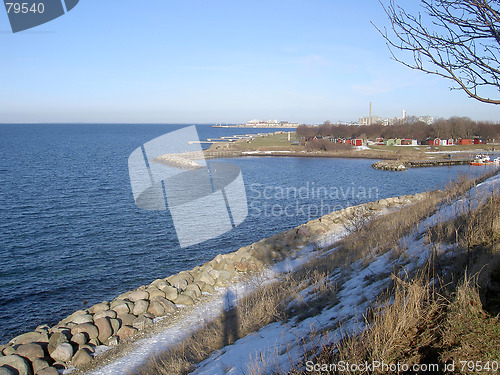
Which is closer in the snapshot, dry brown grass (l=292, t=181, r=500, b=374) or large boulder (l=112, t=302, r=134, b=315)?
dry brown grass (l=292, t=181, r=500, b=374)

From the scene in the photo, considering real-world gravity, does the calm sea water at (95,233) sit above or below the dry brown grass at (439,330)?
below

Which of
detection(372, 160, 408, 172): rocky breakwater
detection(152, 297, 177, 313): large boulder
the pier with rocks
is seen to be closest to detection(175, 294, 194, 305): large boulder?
detection(152, 297, 177, 313): large boulder

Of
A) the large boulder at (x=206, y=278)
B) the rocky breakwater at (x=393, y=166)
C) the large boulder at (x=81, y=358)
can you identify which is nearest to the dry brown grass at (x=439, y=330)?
the large boulder at (x=81, y=358)

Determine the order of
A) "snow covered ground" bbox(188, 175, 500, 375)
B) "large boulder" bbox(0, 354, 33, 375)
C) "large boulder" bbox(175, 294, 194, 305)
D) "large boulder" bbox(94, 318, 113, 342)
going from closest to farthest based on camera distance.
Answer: "snow covered ground" bbox(188, 175, 500, 375) < "large boulder" bbox(0, 354, 33, 375) < "large boulder" bbox(94, 318, 113, 342) < "large boulder" bbox(175, 294, 194, 305)

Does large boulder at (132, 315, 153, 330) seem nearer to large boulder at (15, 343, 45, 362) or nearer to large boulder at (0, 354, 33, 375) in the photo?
large boulder at (15, 343, 45, 362)

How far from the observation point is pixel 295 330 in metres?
5.56

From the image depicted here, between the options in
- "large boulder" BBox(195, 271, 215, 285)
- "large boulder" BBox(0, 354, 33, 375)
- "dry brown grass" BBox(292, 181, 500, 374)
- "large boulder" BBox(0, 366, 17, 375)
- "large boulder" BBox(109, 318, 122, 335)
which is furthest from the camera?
"large boulder" BBox(195, 271, 215, 285)

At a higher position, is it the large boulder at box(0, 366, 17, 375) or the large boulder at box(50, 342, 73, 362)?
the large boulder at box(0, 366, 17, 375)

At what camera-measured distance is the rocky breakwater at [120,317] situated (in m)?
8.12

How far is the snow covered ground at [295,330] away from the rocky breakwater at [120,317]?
91 cm

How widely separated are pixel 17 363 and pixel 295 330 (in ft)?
20.1

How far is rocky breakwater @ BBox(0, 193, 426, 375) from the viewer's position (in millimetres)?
8117

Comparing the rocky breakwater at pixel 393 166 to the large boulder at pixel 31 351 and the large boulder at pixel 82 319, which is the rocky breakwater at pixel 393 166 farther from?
the large boulder at pixel 31 351

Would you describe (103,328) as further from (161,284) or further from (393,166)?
(393,166)
